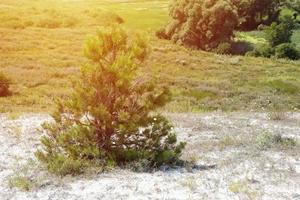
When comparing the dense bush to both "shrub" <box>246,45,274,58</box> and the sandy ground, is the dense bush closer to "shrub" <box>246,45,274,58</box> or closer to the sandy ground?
"shrub" <box>246,45,274,58</box>

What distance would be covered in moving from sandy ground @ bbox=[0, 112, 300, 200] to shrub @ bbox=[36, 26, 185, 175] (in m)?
0.69

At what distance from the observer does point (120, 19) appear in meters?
91.6

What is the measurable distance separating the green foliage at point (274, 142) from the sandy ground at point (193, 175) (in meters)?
0.33

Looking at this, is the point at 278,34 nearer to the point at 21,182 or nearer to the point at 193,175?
the point at 193,175

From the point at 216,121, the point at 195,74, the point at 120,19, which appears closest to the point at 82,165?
the point at 216,121

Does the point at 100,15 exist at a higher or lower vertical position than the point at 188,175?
lower

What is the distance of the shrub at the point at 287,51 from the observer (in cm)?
7312

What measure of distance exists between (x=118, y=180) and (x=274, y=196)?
4663 millimetres

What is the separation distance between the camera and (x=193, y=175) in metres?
17.2

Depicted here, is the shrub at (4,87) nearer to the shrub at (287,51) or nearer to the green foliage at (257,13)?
the shrub at (287,51)

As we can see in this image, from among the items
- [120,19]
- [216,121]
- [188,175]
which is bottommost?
[120,19]

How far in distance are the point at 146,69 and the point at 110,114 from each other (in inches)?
1375

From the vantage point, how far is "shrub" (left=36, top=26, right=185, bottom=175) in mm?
17016

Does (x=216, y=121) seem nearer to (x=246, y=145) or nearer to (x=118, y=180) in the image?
(x=246, y=145)
